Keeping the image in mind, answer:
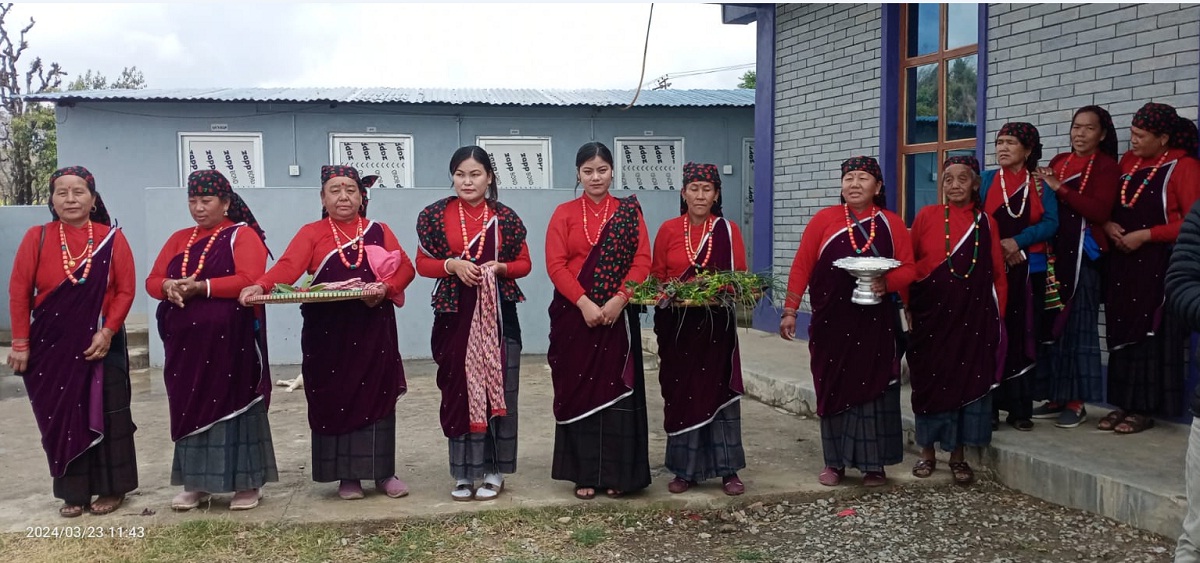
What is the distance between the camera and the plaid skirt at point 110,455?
14.0ft

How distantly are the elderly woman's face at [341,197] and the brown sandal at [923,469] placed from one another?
3.14 m

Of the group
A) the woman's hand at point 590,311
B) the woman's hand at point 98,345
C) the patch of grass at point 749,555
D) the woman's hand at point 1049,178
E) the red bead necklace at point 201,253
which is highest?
the woman's hand at point 1049,178

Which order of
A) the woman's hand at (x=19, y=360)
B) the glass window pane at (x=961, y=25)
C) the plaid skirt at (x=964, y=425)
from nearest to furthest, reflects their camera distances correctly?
the woman's hand at (x=19, y=360) → the plaid skirt at (x=964, y=425) → the glass window pane at (x=961, y=25)

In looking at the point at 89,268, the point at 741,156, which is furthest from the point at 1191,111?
the point at 741,156

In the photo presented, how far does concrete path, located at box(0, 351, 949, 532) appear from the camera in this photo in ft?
14.2

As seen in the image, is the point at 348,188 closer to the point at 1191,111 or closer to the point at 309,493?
the point at 309,493

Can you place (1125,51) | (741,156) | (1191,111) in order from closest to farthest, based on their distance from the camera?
(1191,111) < (1125,51) < (741,156)

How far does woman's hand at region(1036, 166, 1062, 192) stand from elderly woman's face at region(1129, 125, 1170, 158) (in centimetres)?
42

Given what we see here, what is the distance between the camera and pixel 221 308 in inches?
165

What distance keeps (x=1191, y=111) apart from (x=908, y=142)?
2.60 m

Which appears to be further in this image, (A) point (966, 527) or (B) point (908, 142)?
(B) point (908, 142)

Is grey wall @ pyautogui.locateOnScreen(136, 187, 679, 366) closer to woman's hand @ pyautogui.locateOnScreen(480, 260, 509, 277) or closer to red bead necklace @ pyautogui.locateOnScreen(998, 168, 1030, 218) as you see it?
woman's hand @ pyautogui.locateOnScreen(480, 260, 509, 277)

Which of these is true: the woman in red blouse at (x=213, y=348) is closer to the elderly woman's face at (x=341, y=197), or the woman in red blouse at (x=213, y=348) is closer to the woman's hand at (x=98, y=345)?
the woman's hand at (x=98, y=345)

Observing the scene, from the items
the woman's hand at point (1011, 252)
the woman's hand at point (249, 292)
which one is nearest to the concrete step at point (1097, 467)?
the woman's hand at point (1011, 252)
